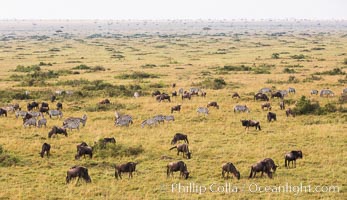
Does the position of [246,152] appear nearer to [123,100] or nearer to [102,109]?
[102,109]

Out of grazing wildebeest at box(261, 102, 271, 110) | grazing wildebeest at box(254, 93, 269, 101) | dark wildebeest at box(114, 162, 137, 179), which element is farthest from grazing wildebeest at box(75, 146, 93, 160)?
grazing wildebeest at box(254, 93, 269, 101)

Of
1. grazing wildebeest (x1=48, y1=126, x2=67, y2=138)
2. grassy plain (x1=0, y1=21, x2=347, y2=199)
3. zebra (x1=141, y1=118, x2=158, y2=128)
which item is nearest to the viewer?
grassy plain (x1=0, y1=21, x2=347, y2=199)

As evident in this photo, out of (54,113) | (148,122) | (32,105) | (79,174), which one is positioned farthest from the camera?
(32,105)

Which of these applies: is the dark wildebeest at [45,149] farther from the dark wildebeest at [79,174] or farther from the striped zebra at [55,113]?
the striped zebra at [55,113]

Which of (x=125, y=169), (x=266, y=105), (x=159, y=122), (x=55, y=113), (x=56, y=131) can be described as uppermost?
(x=266, y=105)

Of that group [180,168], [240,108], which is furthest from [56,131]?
[240,108]

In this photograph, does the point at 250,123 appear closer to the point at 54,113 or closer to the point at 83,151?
the point at 83,151

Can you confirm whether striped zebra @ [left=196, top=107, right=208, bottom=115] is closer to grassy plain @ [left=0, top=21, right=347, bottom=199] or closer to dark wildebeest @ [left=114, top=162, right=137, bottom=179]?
grassy plain @ [left=0, top=21, right=347, bottom=199]

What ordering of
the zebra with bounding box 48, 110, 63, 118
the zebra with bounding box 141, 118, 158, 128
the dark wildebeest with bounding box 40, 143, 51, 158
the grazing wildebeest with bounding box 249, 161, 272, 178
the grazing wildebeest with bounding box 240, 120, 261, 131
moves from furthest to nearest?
the zebra with bounding box 48, 110, 63, 118, the zebra with bounding box 141, 118, 158, 128, the grazing wildebeest with bounding box 240, 120, 261, 131, the dark wildebeest with bounding box 40, 143, 51, 158, the grazing wildebeest with bounding box 249, 161, 272, 178

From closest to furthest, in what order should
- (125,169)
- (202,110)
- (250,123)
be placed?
1. (125,169)
2. (250,123)
3. (202,110)

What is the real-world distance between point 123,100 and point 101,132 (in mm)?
10520

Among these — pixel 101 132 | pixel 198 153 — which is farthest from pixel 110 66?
pixel 198 153

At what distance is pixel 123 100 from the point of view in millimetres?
35156

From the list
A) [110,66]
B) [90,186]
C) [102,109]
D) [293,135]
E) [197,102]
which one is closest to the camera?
[90,186]
